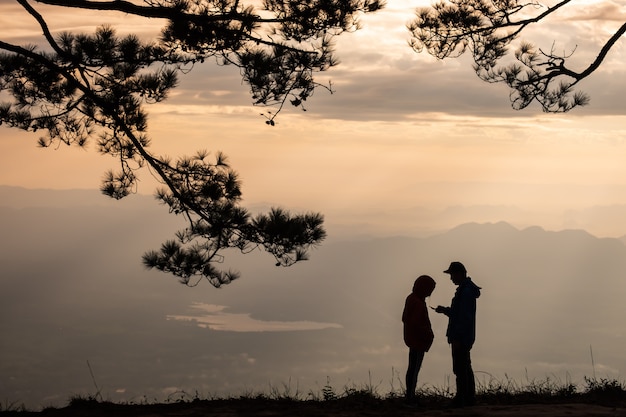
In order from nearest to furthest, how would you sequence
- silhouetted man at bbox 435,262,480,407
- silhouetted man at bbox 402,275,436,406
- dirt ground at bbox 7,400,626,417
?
dirt ground at bbox 7,400,626,417
silhouetted man at bbox 435,262,480,407
silhouetted man at bbox 402,275,436,406

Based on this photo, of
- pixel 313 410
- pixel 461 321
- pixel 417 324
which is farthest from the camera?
pixel 417 324

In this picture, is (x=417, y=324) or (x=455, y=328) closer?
(x=455, y=328)

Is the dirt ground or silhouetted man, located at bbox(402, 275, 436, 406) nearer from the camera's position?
the dirt ground

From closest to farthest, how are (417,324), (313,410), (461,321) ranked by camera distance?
(461,321), (313,410), (417,324)

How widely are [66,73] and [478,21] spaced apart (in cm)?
680

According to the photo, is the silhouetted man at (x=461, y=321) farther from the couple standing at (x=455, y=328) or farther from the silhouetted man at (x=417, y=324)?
the silhouetted man at (x=417, y=324)

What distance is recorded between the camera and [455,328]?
33.3 feet

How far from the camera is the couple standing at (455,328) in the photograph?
1011 centimetres

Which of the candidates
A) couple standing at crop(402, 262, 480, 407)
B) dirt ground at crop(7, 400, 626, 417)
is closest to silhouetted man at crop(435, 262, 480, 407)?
couple standing at crop(402, 262, 480, 407)

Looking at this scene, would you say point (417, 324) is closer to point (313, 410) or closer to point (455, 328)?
point (455, 328)

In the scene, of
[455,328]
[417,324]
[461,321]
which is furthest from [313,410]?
[461,321]

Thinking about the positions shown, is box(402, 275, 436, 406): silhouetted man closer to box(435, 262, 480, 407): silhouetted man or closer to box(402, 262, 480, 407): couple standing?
box(402, 262, 480, 407): couple standing

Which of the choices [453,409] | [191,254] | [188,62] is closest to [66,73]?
[188,62]

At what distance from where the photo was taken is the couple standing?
10.1 meters
